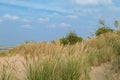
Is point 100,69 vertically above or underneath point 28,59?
underneath

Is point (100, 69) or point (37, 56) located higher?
point (37, 56)

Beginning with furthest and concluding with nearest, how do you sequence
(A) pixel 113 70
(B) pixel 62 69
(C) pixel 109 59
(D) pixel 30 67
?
(C) pixel 109 59, (A) pixel 113 70, (B) pixel 62 69, (D) pixel 30 67

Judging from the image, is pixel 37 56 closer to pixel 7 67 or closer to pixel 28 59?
pixel 28 59

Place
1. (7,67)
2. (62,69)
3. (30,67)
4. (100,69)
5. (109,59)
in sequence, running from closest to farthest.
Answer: (7,67) → (30,67) → (62,69) → (100,69) → (109,59)

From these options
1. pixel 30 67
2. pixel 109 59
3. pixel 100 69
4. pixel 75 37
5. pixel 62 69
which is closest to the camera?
pixel 30 67

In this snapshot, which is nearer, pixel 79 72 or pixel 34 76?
pixel 34 76

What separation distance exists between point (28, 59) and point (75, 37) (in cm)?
2442

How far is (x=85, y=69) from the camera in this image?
39.8ft

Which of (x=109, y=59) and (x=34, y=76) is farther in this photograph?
(x=109, y=59)

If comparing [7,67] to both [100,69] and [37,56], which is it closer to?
[37,56]

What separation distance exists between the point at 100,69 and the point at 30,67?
7344mm

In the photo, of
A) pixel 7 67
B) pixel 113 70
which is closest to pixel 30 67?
pixel 7 67

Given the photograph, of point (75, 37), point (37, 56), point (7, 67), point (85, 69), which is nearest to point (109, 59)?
point (85, 69)

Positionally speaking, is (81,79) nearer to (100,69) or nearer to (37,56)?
(37,56)
